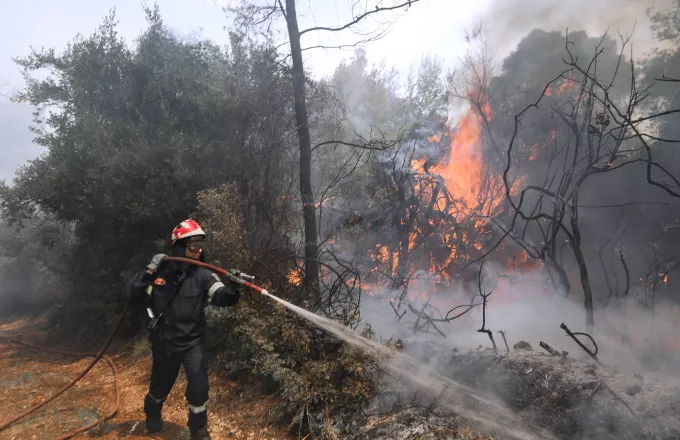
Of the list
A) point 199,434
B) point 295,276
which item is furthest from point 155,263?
point 295,276

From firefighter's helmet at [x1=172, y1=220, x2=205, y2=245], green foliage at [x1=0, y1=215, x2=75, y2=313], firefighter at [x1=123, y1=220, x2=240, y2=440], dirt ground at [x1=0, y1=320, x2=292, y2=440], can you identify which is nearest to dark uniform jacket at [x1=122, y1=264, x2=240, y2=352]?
firefighter at [x1=123, y1=220, x2=240, y2=440]

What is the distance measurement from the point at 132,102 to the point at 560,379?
37.8 feet

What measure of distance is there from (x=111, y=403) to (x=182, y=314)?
274 centimetres

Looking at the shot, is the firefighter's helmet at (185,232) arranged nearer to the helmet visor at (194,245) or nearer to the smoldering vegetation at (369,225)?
the helmet visor at (194,245)

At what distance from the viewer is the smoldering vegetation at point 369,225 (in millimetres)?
4754

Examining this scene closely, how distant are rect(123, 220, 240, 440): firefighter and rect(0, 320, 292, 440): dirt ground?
0.71 metres

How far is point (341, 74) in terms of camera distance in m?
34.2

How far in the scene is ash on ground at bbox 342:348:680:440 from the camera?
3.91 meters

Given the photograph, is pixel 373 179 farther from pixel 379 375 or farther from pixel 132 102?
pixel 379 375

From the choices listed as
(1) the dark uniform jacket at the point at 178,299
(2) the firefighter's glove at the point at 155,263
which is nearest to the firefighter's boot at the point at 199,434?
(1) the dark uniform jacket at the point at 178,299

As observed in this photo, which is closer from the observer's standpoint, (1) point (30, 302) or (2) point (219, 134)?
(2) point (219, 134)

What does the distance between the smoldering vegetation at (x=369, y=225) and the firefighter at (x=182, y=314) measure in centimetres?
114

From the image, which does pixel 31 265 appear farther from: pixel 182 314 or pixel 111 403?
pixel 182 314

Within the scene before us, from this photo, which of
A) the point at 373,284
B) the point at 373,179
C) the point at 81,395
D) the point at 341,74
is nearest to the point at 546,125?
the point at 373,179
